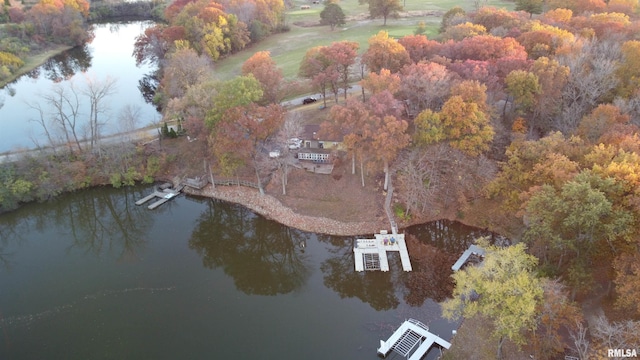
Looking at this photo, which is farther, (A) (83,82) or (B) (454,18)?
(A) (83,82)

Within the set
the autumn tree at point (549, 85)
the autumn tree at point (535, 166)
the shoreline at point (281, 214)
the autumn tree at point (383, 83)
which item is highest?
the autumn tree at point (383, 83)

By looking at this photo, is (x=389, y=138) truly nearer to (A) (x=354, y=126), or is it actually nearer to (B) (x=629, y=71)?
(A) (x=354, y=126)

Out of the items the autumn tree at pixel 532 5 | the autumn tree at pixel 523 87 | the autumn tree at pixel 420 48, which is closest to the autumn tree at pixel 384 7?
the autumn tree at pixel 532 5

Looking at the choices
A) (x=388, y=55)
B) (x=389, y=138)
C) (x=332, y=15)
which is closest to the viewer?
(x=389, y=138)

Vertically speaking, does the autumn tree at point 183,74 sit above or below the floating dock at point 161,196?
above

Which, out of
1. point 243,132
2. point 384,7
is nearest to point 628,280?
point 243,132

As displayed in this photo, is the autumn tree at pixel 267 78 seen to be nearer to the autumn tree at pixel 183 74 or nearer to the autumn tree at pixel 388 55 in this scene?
the autumn tree at pixel 183 74
